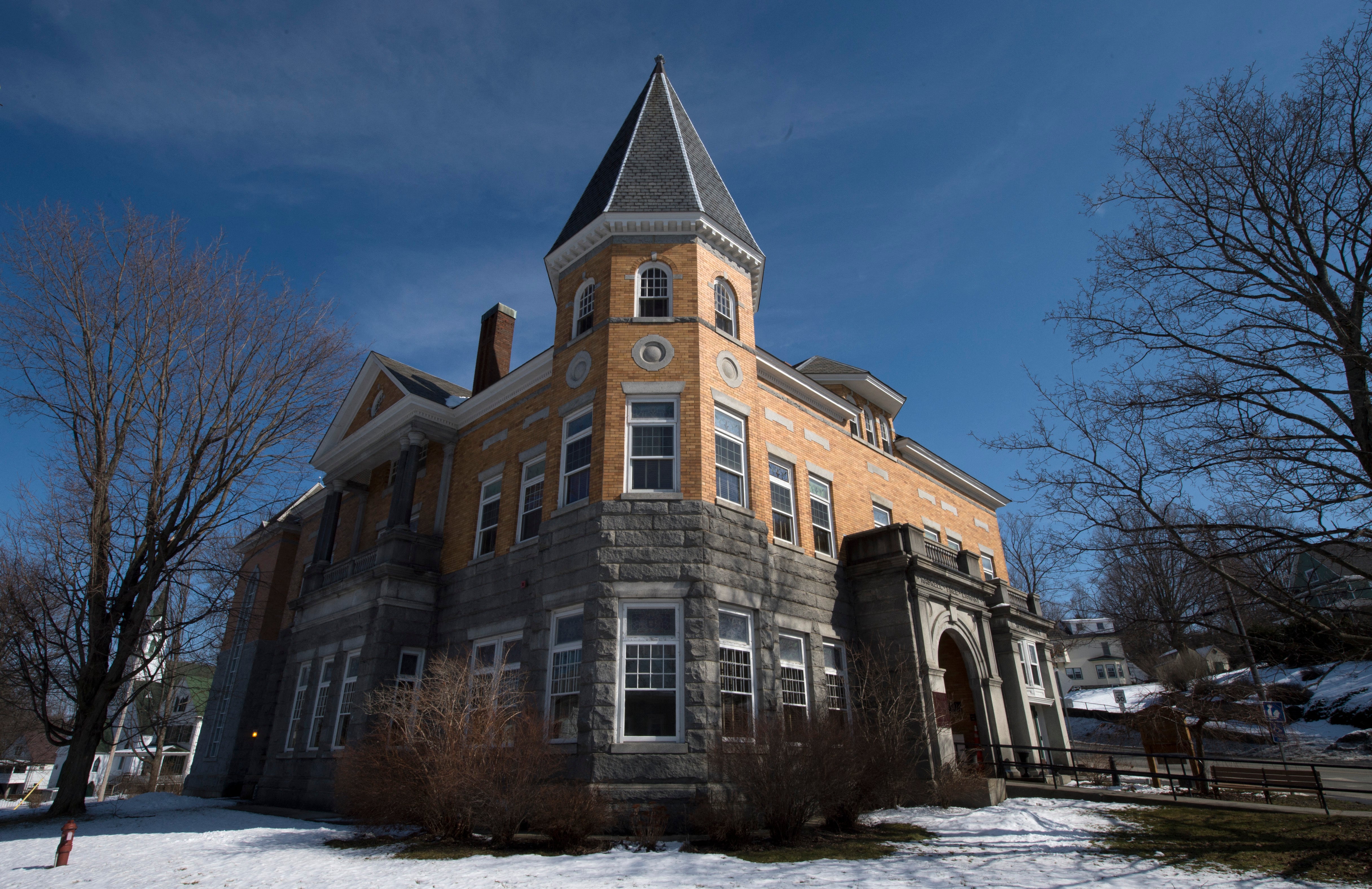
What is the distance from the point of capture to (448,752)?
36.0ft

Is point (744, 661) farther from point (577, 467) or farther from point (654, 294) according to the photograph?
point (654, 294)

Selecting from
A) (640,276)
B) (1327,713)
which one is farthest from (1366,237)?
(1327,713)

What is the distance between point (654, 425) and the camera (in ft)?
51.0

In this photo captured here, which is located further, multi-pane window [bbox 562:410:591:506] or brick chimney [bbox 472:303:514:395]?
brick chimney [bbox 472:303:514:395]

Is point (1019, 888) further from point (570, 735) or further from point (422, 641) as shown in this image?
point (422, 641)

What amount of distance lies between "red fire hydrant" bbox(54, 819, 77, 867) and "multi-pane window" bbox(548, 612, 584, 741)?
23.7 feet

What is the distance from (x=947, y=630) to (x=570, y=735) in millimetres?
10375

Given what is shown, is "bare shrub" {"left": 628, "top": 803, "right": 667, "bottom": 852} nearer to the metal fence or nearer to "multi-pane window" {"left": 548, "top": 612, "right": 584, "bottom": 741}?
"multi-pane window" {"left": 548, "top": 612, "right": 584, "bottom": 741}

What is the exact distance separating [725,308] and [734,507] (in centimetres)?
537

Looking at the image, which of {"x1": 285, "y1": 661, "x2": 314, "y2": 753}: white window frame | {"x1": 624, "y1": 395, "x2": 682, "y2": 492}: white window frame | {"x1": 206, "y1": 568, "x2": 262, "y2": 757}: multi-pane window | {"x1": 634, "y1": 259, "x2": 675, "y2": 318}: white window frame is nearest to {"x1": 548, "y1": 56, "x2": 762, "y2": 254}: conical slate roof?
{"x1": 634, "y1": 259, "x2": 675, "y2": 318}: white window frame

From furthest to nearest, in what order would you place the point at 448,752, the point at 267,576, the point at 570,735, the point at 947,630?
the point at 267,576, the point at 947,630, the point at 570,735, the point at 448,752

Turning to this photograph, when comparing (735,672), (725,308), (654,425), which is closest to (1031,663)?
(735,672)

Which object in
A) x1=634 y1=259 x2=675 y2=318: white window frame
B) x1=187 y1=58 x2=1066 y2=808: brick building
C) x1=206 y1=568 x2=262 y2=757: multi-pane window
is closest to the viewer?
x1=187 y1=58 x2=1066 y2=808: brick building

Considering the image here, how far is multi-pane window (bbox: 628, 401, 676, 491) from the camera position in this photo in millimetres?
15133
